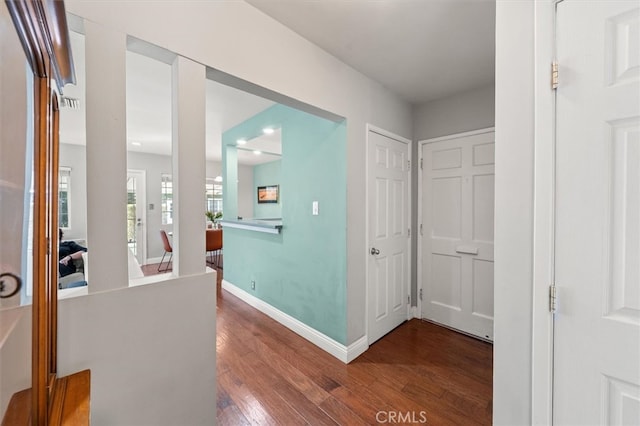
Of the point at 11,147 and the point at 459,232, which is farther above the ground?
the point at 11,147

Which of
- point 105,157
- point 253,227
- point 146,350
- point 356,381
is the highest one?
point 105,157

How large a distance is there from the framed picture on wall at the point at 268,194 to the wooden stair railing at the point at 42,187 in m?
6.21

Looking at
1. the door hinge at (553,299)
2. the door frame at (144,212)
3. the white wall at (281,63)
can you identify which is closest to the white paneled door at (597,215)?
the door hinge at (553,299)

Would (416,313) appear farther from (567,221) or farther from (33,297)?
(33,297)

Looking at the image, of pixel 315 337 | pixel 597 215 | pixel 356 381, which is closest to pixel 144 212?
pixel 315 337

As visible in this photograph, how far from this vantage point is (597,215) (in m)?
0.83

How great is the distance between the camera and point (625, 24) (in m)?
0.79

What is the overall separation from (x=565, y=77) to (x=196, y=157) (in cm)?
152

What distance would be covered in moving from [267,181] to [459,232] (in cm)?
558

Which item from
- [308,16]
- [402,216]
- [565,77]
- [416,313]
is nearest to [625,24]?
[565,77]

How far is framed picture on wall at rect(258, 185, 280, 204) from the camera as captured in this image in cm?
701

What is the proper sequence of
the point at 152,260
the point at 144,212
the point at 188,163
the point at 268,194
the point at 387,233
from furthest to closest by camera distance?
the point at 268,194, the point at 152,260, the point at 144,212, the point at 387,233, the point at 188,163

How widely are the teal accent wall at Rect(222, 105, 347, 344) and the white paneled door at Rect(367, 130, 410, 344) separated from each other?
33 centimetres

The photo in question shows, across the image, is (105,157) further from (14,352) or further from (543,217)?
(543,217)
